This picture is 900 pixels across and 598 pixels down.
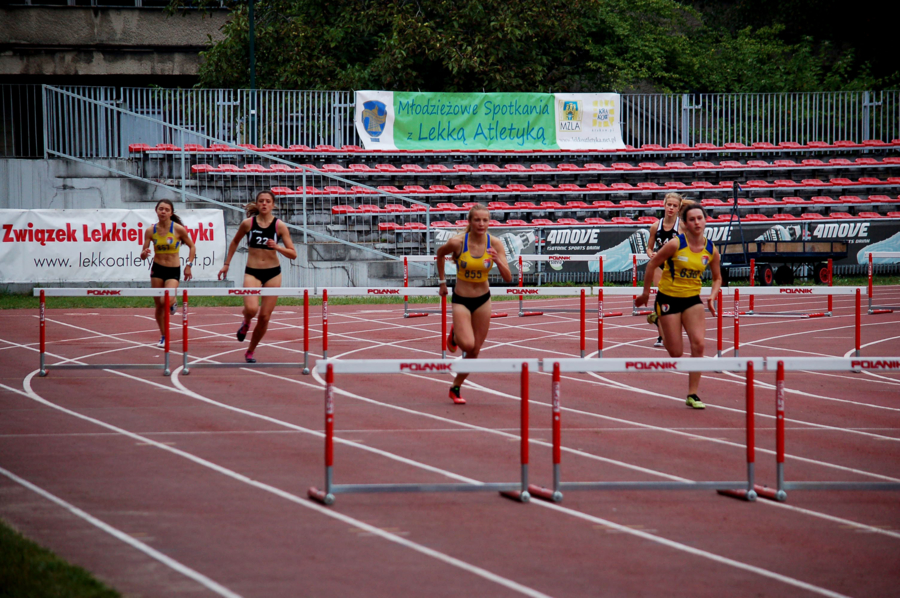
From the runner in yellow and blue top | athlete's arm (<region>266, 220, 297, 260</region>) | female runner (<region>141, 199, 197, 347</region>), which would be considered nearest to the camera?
the runner in yellow and blue top

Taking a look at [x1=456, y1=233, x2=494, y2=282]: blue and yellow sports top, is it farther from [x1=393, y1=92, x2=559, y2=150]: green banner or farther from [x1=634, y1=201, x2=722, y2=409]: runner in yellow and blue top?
[x1=393, y1=92, x2=559, y2=150]: green banner

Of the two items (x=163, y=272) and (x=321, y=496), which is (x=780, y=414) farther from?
(x=163, y=272)

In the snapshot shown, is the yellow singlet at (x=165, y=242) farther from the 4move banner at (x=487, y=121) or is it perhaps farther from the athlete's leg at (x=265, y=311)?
the 4move banner at (x=487, y=121)

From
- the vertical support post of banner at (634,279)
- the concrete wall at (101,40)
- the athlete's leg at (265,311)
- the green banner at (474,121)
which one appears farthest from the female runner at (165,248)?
the concrete wall at (101,40)

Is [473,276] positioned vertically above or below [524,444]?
above

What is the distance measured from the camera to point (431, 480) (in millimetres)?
6934

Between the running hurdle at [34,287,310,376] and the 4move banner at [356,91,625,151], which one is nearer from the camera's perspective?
the running hurdle at [34,287,310,376]

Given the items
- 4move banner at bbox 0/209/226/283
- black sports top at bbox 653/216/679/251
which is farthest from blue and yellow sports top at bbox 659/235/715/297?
4move banner at bbox 0/209/226/283

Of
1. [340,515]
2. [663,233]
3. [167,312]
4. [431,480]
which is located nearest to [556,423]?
[431,480]

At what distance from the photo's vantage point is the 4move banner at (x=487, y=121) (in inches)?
1096

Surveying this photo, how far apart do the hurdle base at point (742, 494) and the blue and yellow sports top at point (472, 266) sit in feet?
11.8

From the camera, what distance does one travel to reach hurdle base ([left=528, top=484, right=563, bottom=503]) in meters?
6.36

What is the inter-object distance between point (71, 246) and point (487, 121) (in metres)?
12.7

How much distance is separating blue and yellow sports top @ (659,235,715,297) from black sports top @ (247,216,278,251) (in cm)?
486
